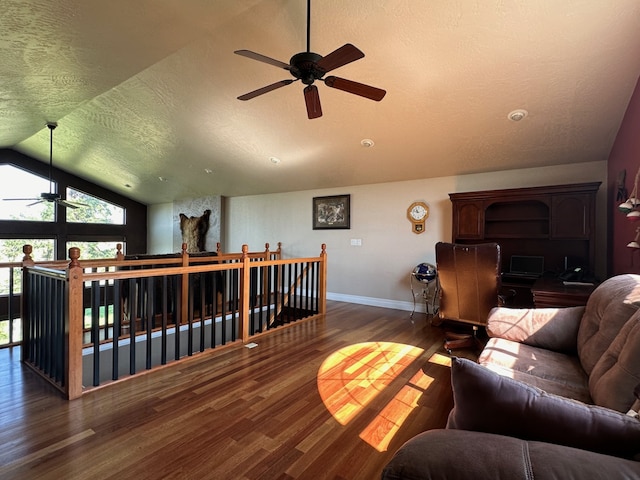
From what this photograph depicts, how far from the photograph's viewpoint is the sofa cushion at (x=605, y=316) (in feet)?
4.97

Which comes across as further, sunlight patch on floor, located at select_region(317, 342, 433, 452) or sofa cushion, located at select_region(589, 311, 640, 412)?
sunlight patch on floor, located at select_region(317, 342, 433, 452)

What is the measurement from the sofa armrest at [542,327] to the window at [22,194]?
8.66 m

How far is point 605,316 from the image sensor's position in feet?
5.41

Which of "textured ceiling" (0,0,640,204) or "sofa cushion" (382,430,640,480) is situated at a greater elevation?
"textured ceiling" (0,0,640,204)

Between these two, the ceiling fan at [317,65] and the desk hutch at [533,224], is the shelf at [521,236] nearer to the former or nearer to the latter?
the desk hutch at [533,224]

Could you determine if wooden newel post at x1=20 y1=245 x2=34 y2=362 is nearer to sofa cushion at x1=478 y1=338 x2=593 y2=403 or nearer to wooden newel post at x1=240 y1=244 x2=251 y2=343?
wooden newel post at x1=240 y1=244 x2=251 y2=343

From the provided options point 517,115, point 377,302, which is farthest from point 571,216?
point 377,302

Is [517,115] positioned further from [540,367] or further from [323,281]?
[323,281]

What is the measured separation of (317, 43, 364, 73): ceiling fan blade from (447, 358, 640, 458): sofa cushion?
5.90 feet

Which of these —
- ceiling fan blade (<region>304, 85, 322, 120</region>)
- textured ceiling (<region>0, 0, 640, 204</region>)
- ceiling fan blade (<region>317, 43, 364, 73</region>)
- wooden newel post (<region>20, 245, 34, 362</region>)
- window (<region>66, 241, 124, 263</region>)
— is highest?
textured ceiling (<region>0, 0, 640, 204</region>)

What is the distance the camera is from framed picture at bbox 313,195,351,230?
223 inches

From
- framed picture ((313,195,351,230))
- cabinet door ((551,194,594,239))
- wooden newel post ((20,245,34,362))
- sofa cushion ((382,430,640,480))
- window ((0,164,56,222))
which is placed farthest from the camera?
window ((0,164,56,222))

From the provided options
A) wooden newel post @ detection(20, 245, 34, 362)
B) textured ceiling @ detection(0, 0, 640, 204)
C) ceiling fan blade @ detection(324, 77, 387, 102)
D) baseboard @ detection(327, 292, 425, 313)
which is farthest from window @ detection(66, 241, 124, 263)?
ceiling fan blade @ detection(324, 77, 387, 102)

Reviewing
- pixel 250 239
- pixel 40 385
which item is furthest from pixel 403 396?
pixel 250 239
